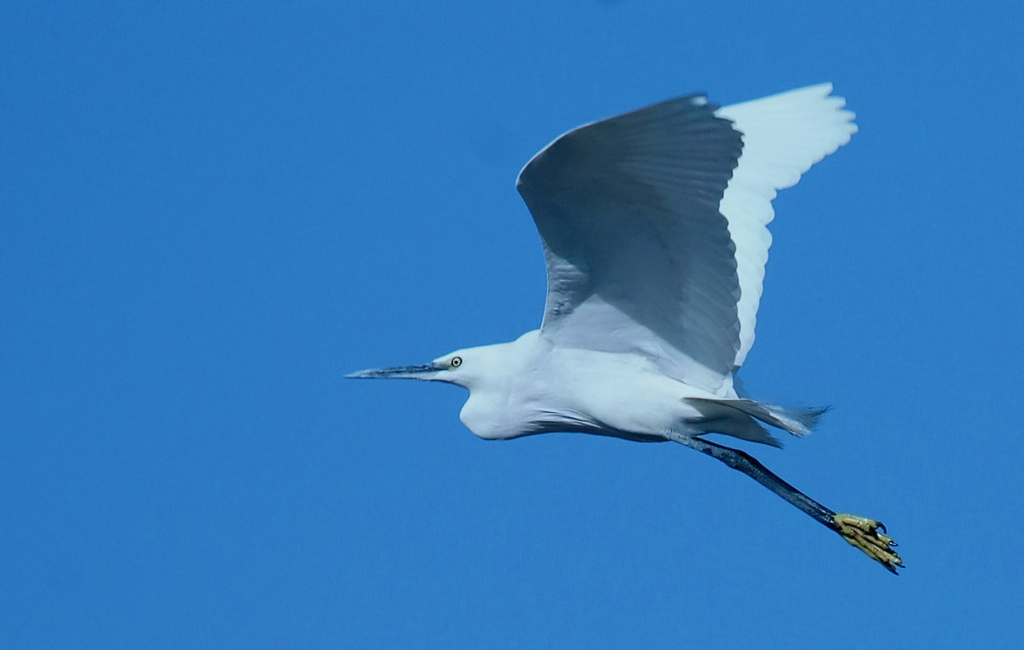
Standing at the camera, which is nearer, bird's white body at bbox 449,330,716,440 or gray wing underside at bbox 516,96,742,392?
gray wing underside at bbox 516,96,742,392

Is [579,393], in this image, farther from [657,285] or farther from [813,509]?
[813,509]

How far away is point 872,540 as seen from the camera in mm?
7762

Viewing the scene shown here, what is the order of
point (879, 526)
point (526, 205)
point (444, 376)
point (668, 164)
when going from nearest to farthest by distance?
point (668, 164) → point (526, 205) → point (879, 526) → point (444, 376)

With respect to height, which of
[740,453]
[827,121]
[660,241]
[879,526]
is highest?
[827,121]

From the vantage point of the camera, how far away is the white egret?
20.5 feet

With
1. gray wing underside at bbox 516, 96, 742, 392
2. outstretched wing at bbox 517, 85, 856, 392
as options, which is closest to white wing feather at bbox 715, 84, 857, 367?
outstretched wing at bbox 517, 85, 856, 392

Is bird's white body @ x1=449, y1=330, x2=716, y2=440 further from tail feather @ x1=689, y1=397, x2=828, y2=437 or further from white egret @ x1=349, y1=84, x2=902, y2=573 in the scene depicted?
tail feather @ x1=689, y1=397, x2=828, y2=437

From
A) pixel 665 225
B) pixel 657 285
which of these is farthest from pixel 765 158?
pixel 665 225

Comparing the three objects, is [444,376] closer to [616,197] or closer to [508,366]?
[508,366]

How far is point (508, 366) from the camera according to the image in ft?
26.6

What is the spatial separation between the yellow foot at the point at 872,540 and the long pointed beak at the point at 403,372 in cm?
276

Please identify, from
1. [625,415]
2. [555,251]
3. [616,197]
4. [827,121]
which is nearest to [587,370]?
[625,415]

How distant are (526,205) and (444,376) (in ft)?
7.25

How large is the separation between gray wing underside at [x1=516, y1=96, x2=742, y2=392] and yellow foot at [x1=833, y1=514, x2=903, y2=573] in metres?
1.16
